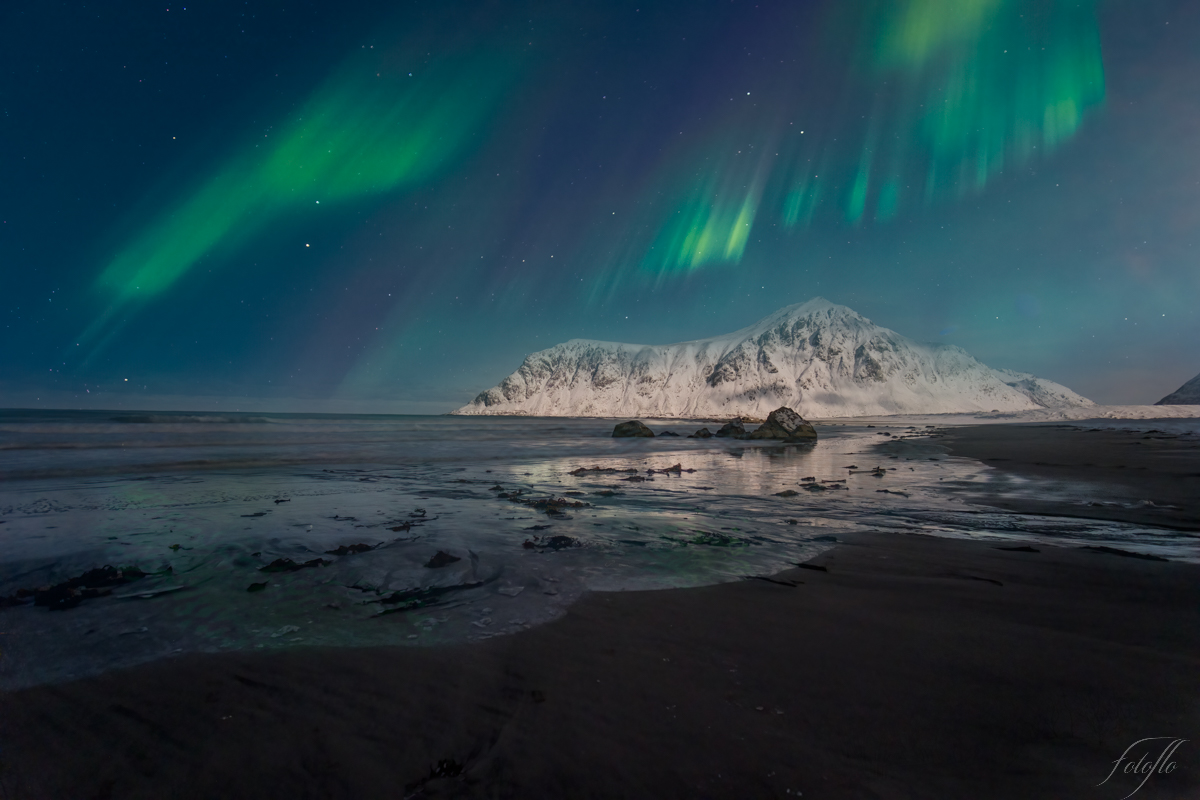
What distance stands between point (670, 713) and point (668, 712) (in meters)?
0.01

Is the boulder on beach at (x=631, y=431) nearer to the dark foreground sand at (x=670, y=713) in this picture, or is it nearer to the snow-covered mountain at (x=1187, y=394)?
the dark foreground sand at (x=670, y=713)

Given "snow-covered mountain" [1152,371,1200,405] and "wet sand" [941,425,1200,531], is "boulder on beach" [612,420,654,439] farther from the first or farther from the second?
"snow-covered mountain" [1152,371,1200,405]

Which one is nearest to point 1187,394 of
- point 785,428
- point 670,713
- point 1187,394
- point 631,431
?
point 1187,394

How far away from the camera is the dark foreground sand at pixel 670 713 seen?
179 centimetres

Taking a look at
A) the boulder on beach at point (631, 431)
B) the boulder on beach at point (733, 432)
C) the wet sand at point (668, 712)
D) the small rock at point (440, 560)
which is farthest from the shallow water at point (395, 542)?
the boulder on beach at point (733, 432)

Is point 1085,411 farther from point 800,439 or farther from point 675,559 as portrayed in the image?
point 675,559

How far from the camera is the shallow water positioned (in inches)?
130

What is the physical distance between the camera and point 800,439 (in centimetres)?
3075

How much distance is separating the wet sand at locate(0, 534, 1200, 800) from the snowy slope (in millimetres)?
155429

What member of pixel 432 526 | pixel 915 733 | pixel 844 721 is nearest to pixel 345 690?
pixel 844 721

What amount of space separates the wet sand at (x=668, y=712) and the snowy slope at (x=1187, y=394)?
155 meters

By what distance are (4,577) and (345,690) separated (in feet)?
15.7

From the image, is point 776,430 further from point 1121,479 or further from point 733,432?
point 1121,479

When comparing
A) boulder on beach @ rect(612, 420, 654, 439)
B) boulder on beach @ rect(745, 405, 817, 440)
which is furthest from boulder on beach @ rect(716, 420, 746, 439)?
boulder on beach @ rect(612, 420, 654, 439)
